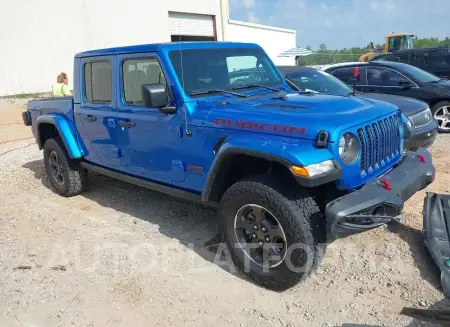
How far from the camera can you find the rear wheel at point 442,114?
8.78 meters

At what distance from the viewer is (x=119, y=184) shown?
6527 millimetres

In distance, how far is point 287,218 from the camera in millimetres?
3197

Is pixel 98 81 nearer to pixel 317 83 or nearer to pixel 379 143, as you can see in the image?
pixel 379 143

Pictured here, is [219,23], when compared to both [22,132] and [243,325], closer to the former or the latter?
[22,132]

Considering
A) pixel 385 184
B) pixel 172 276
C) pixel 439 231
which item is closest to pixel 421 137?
pixel 439 231

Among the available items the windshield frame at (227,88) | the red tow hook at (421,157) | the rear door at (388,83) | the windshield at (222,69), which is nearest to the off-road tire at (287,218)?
the windshield frame at (227,88)

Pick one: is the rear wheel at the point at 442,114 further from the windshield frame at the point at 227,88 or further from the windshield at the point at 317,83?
the windshield frame at the point at 227,88

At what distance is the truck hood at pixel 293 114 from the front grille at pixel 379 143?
0.27ft

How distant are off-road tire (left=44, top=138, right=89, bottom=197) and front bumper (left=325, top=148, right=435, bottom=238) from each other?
392cm

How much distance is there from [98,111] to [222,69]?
1.58 metres

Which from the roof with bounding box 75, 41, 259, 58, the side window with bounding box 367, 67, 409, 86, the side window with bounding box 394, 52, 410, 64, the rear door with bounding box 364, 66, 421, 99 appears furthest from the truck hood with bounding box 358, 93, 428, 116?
the side window with bounding box 394, 52, 410, 64

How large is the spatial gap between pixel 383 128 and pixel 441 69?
31.4ft

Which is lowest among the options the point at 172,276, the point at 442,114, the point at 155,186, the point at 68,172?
the point at 172,276

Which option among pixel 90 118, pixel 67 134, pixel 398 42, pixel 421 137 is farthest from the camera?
pixel 398 42
